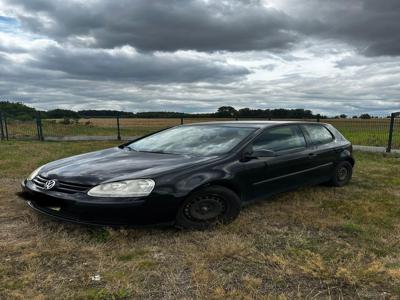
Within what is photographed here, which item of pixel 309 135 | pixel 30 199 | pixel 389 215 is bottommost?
pixel 389 215

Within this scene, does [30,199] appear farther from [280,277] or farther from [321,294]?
[321,294]

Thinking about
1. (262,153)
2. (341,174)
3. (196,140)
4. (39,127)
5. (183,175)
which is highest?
(196,140)

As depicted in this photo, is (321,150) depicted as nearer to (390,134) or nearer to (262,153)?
(262,153)

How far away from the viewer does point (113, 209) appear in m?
3.31

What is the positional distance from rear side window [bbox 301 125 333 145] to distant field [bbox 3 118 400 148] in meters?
6.65

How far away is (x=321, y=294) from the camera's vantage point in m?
2.60

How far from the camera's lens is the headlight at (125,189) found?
335 cm

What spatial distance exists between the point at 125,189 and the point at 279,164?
2082mm

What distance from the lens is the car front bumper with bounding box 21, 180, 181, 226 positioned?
331 cm

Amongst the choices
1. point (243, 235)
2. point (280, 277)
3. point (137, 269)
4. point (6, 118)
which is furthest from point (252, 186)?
point (6, 118)

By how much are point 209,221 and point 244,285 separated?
1152mm

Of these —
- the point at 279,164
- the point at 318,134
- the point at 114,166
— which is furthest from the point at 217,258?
the point at 318,134

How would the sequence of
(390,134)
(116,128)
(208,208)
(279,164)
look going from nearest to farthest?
(208,208) < (279,164) < (390,134) < (116,128)

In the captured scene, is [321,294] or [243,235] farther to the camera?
[243,235]
